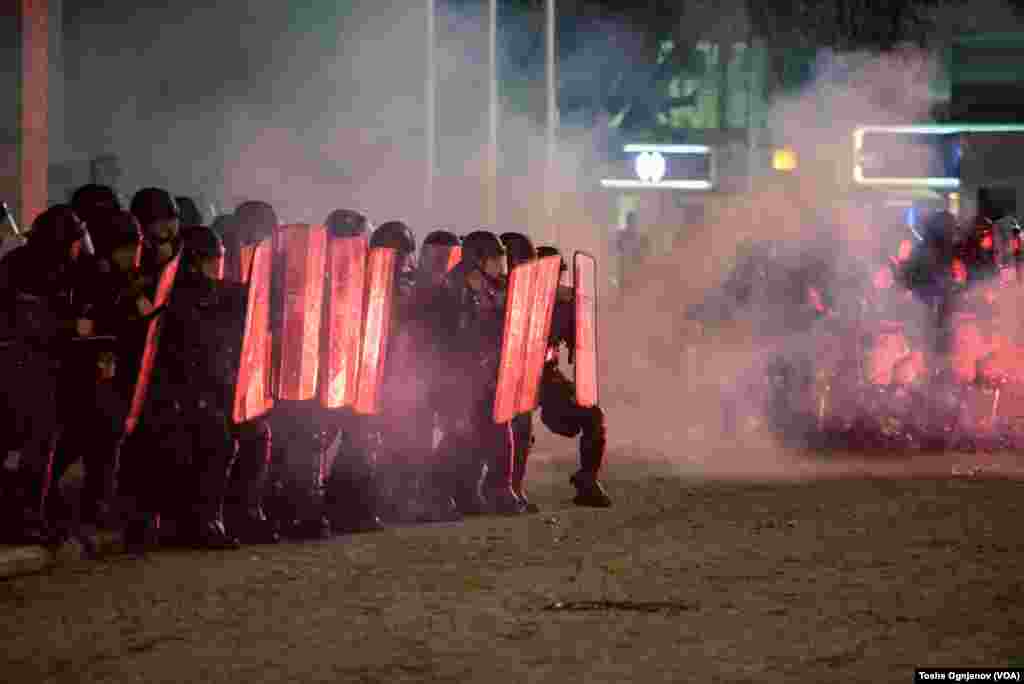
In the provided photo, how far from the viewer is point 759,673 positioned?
5957 millimetres

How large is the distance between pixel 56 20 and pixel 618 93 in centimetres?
1676

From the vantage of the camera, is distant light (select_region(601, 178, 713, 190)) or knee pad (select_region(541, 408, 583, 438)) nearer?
knee pad (select_region(541, 408, 583, 438))

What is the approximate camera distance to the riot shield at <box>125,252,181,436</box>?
838cm

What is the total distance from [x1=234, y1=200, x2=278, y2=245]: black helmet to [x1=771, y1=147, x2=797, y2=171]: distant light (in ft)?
60.9

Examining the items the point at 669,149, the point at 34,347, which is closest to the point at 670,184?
the point at 669,149

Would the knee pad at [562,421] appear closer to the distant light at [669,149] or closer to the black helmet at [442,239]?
the black helmet at [442,239]

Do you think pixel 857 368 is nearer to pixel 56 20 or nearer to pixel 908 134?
pixel 56 20

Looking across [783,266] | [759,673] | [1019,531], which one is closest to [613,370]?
[783,266]

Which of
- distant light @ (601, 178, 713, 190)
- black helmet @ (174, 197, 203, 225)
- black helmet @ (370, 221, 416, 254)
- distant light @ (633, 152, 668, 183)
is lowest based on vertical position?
black helmet @ (370, 221, 416, 254)

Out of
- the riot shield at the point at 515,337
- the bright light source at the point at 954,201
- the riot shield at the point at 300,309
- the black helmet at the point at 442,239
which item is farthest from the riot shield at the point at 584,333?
the bright light source at the point at 954,201

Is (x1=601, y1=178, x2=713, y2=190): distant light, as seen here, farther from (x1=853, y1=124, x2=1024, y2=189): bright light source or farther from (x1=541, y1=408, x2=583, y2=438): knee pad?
(x1=541, y1=408, x2=583, y2=438): knee pad

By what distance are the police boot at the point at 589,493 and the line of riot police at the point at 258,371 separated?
18mm

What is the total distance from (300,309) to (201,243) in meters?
0.60

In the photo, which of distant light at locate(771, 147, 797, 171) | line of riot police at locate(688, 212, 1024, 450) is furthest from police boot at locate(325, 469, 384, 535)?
distant light at locate(771, 147, 797, 171)
